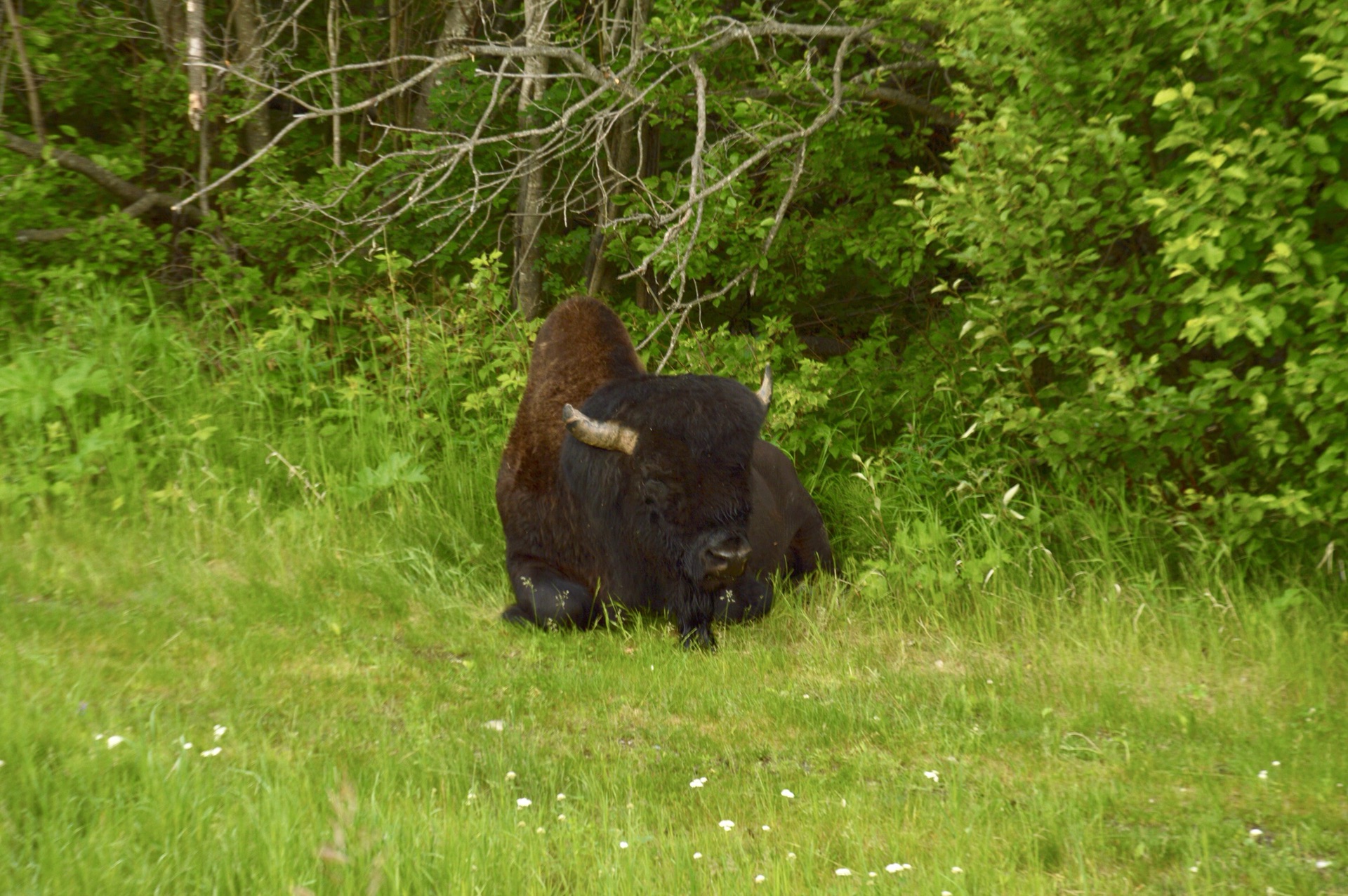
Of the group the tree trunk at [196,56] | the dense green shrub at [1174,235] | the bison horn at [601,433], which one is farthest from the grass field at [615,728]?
the tree trunk at [196,56]

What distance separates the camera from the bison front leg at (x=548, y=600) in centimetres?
584

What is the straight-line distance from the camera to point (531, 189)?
9031 mm

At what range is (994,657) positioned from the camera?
211 inches

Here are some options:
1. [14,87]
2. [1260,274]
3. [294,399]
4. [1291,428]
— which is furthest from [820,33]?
[14,87]

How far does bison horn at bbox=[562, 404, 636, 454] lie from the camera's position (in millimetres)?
5461

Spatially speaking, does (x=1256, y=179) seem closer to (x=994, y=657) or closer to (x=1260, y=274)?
(x=1260, y=274)

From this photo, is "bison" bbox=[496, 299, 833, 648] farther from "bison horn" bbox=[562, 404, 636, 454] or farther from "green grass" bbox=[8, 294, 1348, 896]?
"green grass" bbox=[8, 294, 1348, 896]

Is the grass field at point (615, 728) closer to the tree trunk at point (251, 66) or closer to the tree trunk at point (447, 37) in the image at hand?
the tree trunk at point (251, 66)

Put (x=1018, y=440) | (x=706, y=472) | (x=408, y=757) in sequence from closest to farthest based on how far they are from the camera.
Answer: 1. (x=408, y=757)
2. (x=706, y=472)
3. (x=1018, y=440)

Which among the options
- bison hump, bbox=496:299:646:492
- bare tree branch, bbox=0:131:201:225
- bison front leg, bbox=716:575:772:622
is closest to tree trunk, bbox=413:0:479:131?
bare tree branch, bbox=0:131:201:225

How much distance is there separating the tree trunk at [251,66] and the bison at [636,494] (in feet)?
12.6

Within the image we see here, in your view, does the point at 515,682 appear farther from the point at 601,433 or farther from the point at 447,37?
the point at 447,37

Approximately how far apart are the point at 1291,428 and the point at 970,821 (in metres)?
2.99

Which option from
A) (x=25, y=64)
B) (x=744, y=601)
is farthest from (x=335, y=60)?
(x=744, y=601)
